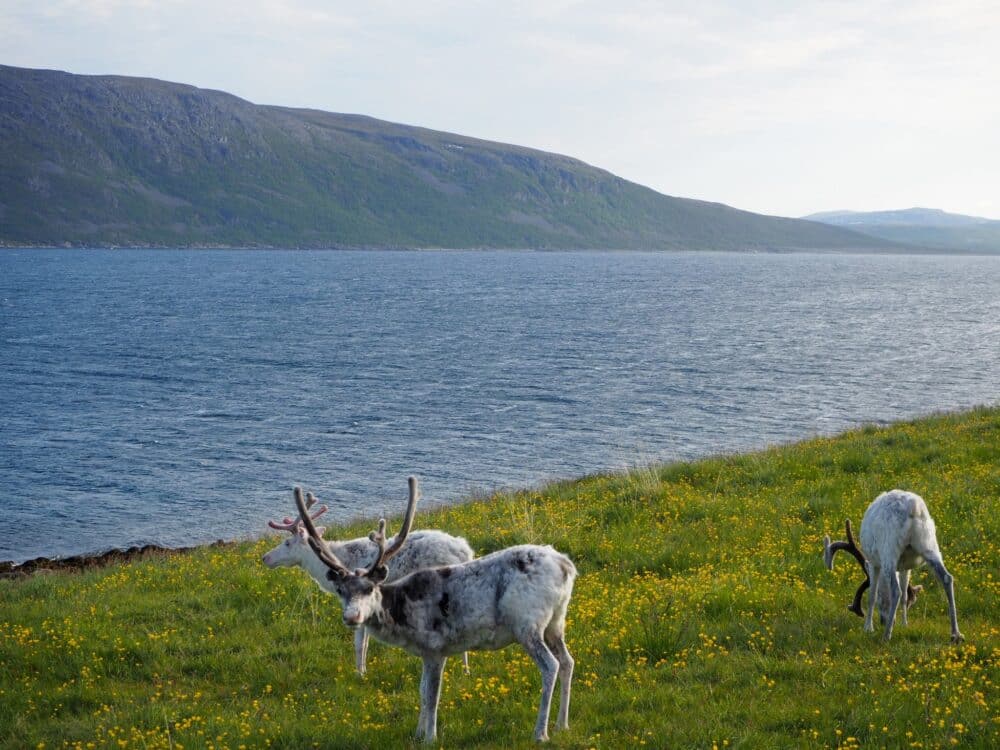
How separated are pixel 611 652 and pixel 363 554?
4312 millimetres

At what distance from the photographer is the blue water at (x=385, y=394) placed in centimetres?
3447

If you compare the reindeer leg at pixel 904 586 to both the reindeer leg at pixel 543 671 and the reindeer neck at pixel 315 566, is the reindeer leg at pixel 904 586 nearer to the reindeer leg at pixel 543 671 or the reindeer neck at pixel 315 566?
the reindeer leg at pixel 543 671

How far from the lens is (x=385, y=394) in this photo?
Answer: 179ft

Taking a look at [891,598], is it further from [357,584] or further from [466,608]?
[357,584]

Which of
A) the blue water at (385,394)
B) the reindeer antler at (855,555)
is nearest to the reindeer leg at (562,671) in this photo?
the reindeer antler at (855,555)

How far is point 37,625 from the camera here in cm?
1444

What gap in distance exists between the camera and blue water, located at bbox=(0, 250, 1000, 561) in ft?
113

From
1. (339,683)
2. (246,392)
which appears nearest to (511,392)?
(246,392)

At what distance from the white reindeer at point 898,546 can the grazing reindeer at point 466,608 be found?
14.0 feet

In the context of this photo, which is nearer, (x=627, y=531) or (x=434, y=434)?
(x=627, y=531)

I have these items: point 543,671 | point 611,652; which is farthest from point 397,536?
point 611,652

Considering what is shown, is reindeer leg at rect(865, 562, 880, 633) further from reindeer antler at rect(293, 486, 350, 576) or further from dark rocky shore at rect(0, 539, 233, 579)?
dark rocky shore at rect(0, 539, 233, 579)

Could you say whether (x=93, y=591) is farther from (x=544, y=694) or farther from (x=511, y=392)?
(x=511, y=392)

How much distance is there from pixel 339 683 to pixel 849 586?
7.71 m
